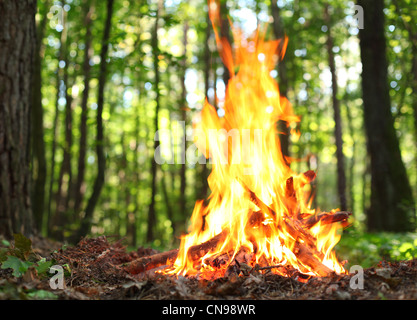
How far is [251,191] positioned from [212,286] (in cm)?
140

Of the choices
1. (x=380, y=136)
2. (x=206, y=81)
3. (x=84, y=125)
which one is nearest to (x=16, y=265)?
(x=380, y=136)

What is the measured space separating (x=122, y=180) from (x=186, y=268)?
2024 centimetres

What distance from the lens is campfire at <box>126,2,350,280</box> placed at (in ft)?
13.4

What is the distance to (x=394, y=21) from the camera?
34.8ft

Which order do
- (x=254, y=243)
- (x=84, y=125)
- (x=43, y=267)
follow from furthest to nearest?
(x=84, y=125) → (x=254, y=243) → (x=43, y=267)

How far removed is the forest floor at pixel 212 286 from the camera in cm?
306

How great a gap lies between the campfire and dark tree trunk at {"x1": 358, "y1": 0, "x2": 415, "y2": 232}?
21.0ft

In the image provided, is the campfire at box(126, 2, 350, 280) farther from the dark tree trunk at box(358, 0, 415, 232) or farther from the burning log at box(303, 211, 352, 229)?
the dark tree trunk at box(358, 0, 415, 232)

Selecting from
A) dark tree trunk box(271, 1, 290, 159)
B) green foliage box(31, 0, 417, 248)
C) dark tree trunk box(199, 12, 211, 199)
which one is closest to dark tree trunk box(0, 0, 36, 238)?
green foliage box(31, 0, 417, 248)

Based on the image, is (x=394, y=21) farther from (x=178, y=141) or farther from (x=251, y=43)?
(x=178, y=141)

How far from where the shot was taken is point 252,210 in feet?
14.6

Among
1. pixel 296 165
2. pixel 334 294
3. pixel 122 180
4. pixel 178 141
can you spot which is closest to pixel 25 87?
pixel 334 294

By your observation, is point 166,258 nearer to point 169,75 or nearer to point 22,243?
point 22,243
